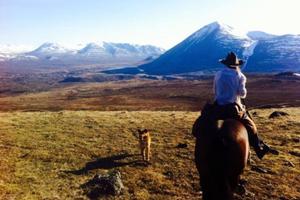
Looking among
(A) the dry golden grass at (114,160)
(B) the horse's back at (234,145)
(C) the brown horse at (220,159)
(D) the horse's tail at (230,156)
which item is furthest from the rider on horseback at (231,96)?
(A) the dry golden grass at (114,160)

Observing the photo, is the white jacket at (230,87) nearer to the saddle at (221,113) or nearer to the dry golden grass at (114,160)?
the saddle at (221,113)

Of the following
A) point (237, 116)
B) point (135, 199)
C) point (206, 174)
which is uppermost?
point (237, 116)

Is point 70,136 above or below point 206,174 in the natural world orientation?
below

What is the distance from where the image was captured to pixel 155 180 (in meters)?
17.6

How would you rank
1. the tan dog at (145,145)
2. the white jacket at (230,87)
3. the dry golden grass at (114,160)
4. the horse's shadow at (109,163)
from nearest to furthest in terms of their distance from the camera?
the white jacket at (230,87)
the dry golden grass at (114,160)
the horse's shadow at (109,163)
the tan dog at (145,145)

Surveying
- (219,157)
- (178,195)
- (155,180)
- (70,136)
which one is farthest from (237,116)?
(70,136)

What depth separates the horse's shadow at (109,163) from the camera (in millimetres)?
19006

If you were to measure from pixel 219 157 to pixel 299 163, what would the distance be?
39.9 feet

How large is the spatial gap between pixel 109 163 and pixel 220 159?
10.8 m

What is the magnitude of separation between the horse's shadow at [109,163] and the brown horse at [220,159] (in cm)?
958

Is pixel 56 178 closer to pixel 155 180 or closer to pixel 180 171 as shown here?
pixel 155 180

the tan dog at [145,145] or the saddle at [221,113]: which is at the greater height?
the saddle at [221,113]

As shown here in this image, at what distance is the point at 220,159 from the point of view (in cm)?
983

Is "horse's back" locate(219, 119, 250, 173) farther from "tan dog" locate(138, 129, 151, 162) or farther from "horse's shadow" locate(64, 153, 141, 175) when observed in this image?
"tan dog" locate(138, 129, 151, 162)
